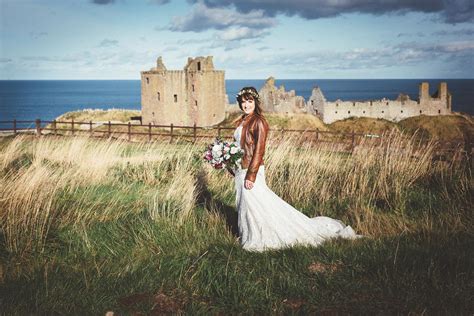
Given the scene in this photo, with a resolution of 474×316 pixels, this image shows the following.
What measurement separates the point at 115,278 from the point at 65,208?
8.75 ft

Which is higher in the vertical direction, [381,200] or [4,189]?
[4,189]

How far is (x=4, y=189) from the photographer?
6301mm

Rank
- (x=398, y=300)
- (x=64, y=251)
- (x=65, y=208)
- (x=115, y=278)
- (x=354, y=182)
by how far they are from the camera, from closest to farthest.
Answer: (x=398, y=300) < (x=115, y=278) < (x=64, y=251) < (x=65, y=208) < (x=354, y=182)

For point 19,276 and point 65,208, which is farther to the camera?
point 65,208

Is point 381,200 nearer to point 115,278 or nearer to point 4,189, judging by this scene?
point 115,278

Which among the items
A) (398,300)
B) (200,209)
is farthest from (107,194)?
(398,300)

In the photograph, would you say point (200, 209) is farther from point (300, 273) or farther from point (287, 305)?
point (287, 305)

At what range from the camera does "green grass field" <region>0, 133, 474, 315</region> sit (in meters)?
4.02

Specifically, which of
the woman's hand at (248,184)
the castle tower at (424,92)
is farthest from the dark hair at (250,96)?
the castle tower at (424,92)

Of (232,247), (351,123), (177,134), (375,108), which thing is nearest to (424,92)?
(375,108)

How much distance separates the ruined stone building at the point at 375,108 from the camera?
6062 cm

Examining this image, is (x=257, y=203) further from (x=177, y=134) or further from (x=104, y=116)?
(x=104, y=116)

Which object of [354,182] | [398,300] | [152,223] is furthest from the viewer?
[354,182]

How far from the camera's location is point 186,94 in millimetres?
47281
